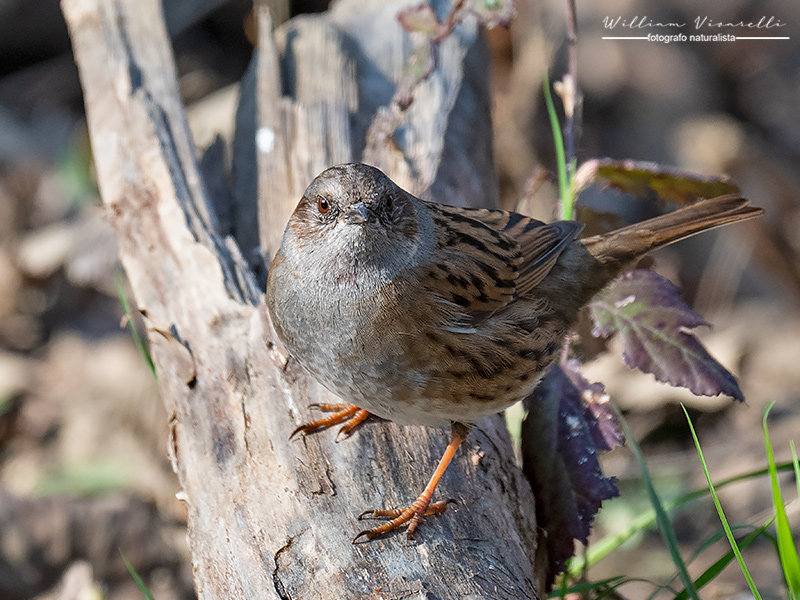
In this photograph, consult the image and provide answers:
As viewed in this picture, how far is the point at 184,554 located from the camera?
4.00 m

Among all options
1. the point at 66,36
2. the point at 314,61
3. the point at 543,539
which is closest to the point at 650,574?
the point at 543,539

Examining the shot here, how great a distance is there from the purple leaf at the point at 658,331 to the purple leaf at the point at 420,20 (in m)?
1.28

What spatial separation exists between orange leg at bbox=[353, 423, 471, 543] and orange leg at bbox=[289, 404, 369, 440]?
334mm

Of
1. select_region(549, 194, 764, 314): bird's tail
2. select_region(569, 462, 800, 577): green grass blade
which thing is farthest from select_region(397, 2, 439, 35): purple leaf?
select_region(569, 462, 800, 577): green grass blade

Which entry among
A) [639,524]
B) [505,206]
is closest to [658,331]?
[639,524]

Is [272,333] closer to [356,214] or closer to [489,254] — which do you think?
[356,214]

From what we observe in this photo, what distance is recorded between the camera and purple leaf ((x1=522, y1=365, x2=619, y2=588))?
258 cm

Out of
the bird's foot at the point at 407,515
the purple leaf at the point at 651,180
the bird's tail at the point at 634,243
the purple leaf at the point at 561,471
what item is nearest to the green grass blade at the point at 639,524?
the purple leaf at the point at 561,471

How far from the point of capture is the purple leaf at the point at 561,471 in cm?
258

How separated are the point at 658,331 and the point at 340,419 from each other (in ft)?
3.72

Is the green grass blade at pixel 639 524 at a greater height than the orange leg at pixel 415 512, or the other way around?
the orange leg at pixel 415 512

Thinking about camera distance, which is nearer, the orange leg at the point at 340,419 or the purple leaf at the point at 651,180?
the orange leg at the point at 340,419

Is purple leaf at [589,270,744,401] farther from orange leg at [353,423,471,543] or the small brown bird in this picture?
orange leg at [353,423,471,543]

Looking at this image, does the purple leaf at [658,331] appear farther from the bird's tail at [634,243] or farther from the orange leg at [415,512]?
the orange leg at [415,512]
